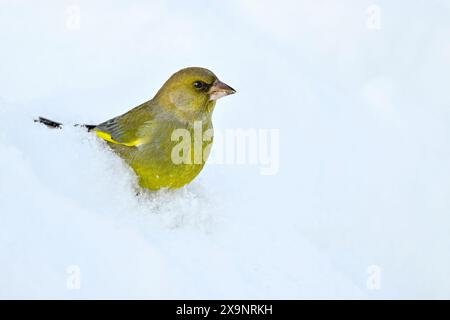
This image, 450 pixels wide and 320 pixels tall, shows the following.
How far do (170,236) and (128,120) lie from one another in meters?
1.19

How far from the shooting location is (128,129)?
458cm

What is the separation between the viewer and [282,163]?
5.67 meters

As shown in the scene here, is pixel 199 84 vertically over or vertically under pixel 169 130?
over

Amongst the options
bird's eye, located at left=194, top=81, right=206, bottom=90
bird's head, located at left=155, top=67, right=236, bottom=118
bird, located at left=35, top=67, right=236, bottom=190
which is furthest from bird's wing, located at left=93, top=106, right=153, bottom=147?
bird's eye, located at left=194, top=81, right=206, bottom=90

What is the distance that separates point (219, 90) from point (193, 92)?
18 cm

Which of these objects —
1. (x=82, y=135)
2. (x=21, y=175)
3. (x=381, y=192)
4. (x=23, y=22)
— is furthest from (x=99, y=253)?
(x=23, y=22)

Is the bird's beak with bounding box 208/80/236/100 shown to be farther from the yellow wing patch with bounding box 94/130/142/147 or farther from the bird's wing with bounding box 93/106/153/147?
the yellow wing patch with bounding box 94/130/142/147

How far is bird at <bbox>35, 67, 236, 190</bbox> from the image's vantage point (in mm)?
4375

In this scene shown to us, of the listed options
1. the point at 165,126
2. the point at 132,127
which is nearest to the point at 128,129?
the point at 132,127

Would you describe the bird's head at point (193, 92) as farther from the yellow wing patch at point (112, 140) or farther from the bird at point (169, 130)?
the yellow wing patch at point (112, 140)

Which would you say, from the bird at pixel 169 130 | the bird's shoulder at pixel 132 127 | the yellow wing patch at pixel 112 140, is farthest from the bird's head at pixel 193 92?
the yellow wing patch at pixel 112 140

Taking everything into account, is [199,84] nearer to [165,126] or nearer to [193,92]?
[193,92]

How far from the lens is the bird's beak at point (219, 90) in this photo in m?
4.54
